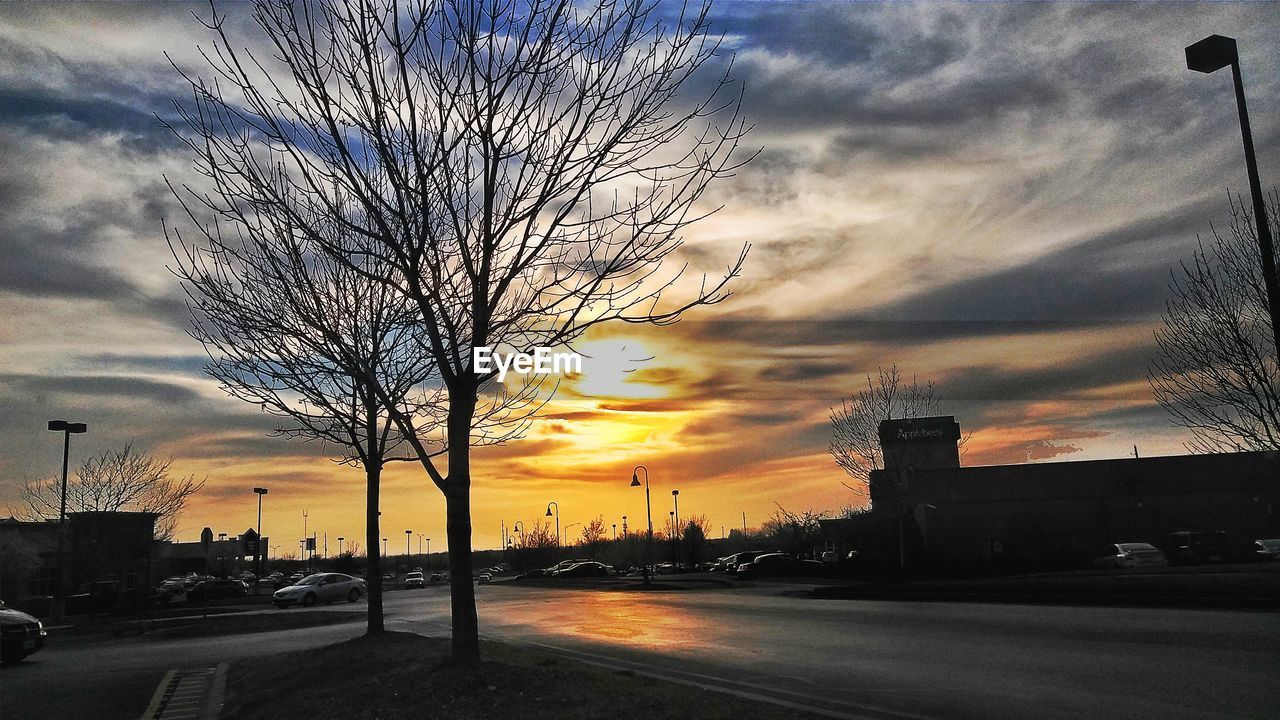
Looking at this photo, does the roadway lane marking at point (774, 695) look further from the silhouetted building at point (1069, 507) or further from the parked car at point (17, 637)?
the silhouetted building at point (1069, 507)

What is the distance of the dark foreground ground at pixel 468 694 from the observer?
26.1 feet

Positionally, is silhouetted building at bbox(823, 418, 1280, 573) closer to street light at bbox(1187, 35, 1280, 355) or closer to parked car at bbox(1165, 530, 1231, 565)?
parked car at bbox(1165, 530, 1231, 565)

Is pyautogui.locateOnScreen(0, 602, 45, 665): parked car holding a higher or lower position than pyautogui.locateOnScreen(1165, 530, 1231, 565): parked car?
higher

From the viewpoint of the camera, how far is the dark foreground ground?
7.95 m

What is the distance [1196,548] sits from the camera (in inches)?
1715

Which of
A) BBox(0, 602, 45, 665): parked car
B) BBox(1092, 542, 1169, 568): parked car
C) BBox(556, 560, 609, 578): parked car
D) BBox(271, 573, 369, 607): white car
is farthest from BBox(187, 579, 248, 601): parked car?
BBox(1092, 542, 1169, 568): parked car

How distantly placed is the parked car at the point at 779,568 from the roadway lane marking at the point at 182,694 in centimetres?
3711

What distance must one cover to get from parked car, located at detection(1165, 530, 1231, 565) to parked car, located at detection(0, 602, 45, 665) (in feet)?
150

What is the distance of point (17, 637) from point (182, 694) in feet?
28.0

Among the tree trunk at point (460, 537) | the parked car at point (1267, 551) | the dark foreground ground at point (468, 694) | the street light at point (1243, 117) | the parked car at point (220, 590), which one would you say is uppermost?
the street light at point (1243, 117)

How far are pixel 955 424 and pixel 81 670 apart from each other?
109891 millimetres

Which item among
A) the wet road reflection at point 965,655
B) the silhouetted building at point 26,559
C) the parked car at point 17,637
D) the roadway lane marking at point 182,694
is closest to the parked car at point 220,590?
the silhouetted building at point 26,559

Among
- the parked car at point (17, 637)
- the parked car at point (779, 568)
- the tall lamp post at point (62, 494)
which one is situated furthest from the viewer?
the parked car at point (779, 568)

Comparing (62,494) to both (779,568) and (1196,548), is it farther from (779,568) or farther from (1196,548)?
(1196,548)
